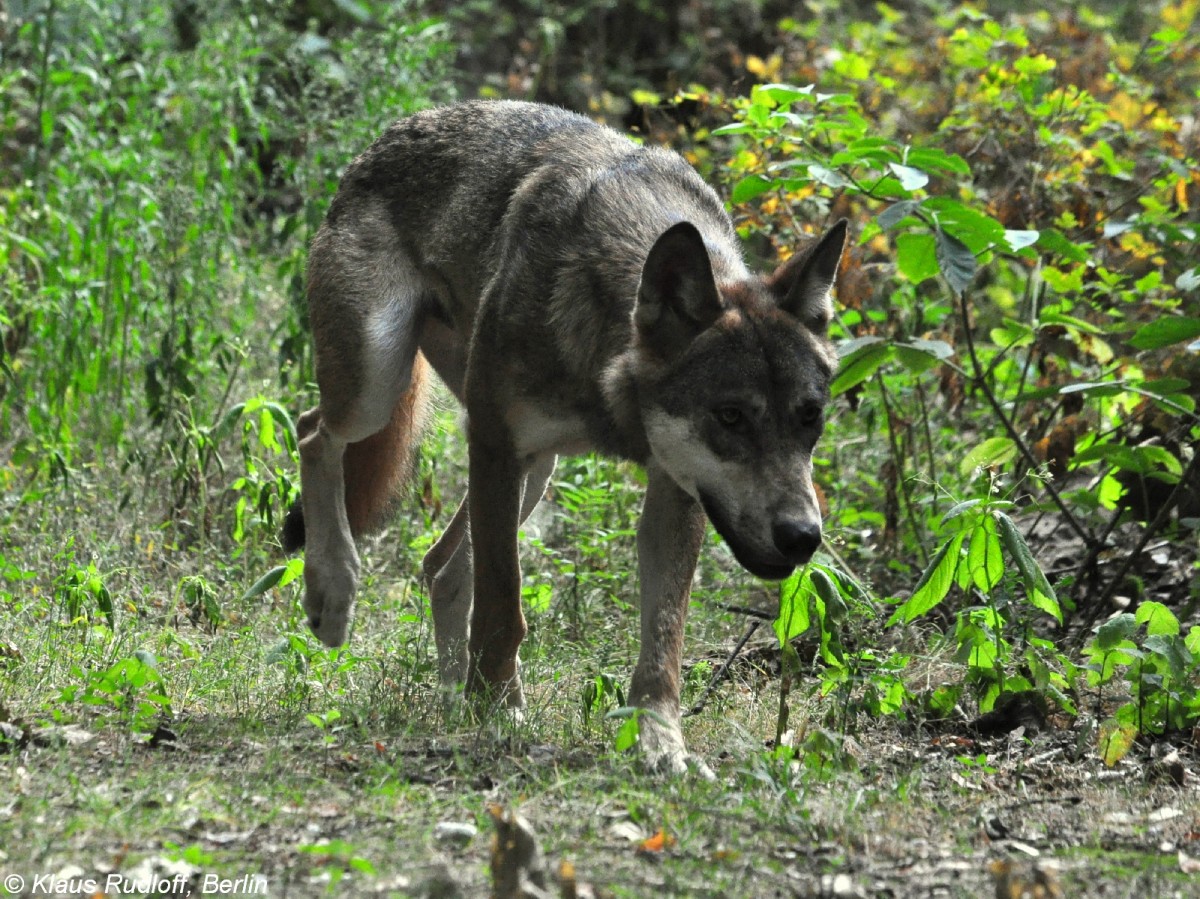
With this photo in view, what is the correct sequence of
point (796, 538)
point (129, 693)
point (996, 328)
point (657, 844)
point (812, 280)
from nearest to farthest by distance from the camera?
point (657, 844), point (796, 538), point (129, 693), point (812, 280), point (996, 328)

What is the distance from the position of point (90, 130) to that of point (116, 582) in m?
3.28

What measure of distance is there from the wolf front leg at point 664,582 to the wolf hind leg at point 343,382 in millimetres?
1379

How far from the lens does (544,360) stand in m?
4.95

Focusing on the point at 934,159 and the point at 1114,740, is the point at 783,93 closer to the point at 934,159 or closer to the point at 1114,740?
the point at 934,159

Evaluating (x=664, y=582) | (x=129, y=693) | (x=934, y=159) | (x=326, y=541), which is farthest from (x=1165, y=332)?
(x=129, y=693)

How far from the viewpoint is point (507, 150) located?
223 inches

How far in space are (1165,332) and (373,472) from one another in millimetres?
3231

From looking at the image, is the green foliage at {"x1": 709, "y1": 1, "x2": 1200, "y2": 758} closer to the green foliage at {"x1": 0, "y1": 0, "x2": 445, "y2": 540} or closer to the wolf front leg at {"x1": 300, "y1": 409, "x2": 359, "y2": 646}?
the wolf front leg at {"x1": 300, "y1": 409, "x2": 359, "y2": 646}

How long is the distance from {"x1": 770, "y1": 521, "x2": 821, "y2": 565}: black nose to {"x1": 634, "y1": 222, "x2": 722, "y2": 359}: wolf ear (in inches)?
28.2

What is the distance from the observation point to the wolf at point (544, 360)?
4.39 m

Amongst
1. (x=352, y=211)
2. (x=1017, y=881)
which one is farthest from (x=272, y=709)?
(x=1017, y=881)

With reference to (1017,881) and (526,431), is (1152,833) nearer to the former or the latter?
(1017,881)

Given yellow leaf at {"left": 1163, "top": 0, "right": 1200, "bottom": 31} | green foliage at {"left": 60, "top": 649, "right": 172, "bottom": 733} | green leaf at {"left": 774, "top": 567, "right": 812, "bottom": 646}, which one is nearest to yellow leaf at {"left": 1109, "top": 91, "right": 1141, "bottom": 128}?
yellow leaf at {"left": 1163, "top": 0, "right": 1200, "bottom": 31}

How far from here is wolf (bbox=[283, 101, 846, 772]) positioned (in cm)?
439
